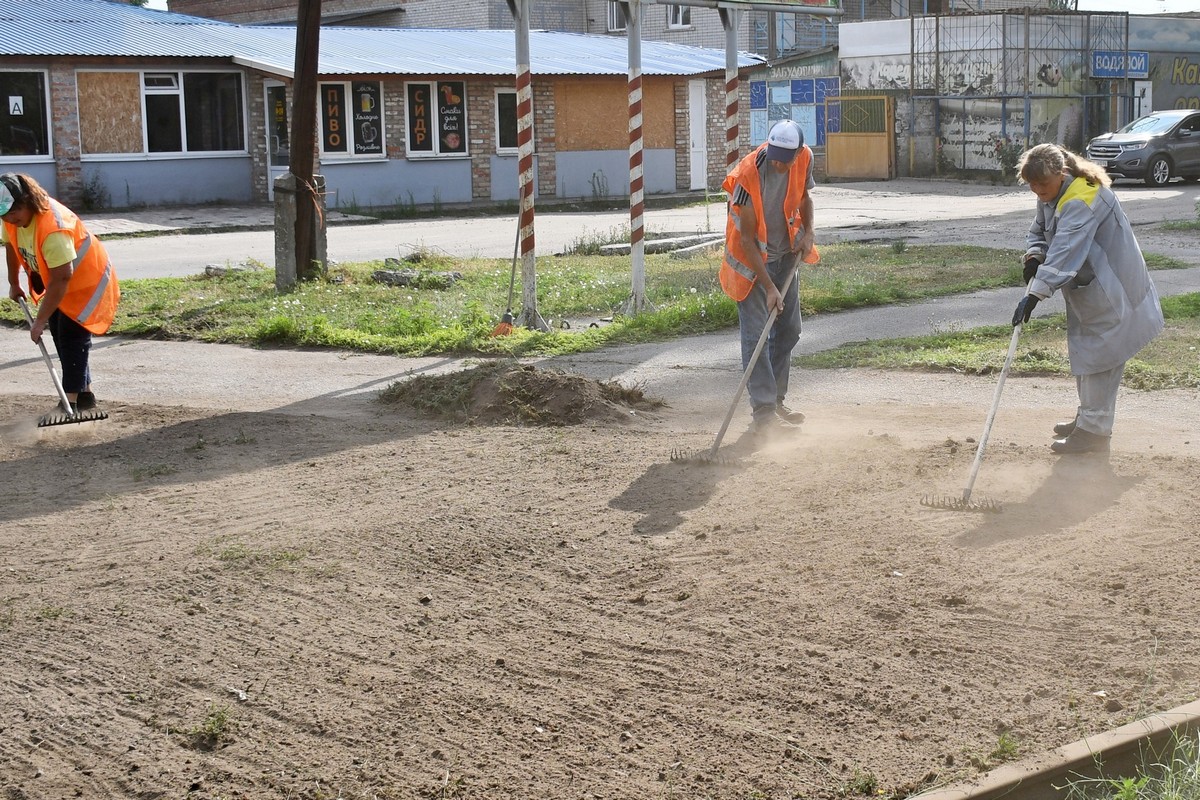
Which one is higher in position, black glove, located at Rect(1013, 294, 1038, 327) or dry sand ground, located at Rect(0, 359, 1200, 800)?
black glove, located at Rect(1013, 294, 1038, 327)

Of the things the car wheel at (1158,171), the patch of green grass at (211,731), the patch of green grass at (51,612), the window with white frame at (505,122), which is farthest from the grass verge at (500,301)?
the car wheel at (1158,171)

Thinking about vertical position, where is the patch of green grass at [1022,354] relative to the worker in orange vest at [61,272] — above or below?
below

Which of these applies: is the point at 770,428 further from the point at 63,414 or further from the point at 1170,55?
the point at 1170,55

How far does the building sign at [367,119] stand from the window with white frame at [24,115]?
650 cm

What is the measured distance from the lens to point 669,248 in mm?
19047

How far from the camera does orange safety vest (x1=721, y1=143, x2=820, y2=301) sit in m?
7.53

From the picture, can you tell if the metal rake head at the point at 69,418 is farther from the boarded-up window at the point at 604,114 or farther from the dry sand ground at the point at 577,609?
the boarded-up window at the point at 604,114

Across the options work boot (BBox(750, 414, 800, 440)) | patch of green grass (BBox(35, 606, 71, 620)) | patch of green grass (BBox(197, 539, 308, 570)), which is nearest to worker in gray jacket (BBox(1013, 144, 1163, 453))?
work boot (BBox(750, 414, 800, 440))

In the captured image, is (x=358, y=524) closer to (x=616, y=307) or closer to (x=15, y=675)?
(x=15, y=675)

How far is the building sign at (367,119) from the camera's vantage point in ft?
98.8

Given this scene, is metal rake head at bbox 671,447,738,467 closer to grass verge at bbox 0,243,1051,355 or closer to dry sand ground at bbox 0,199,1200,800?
dry sand ground at bbox 0,199,1200,800

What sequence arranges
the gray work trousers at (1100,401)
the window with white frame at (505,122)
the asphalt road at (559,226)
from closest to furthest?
the gray work trousers at (1100,401)
the asphalt road at (559,226)
the window with white frame at (505,122)

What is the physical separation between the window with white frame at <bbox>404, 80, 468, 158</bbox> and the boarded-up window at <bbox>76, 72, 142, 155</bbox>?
5907 millimetres

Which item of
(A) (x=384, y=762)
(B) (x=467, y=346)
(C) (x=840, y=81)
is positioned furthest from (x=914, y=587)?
(C) (x=840, y=81)
